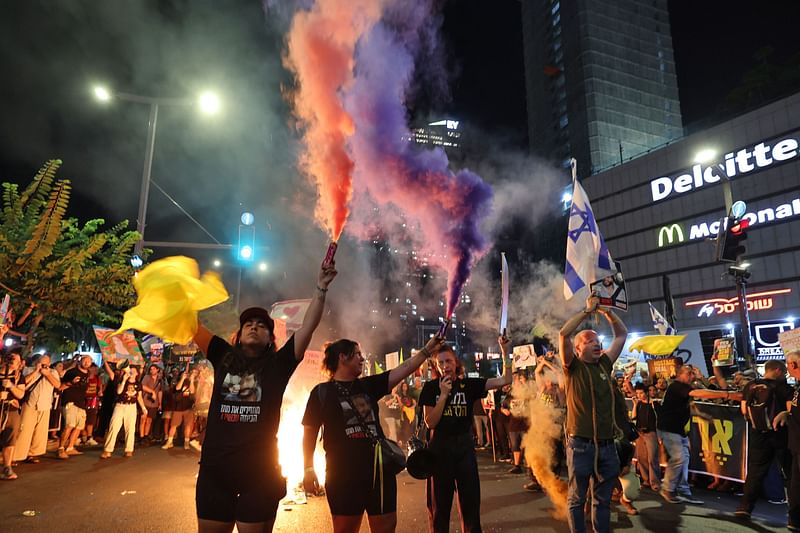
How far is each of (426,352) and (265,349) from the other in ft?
4.38

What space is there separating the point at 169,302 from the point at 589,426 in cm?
365

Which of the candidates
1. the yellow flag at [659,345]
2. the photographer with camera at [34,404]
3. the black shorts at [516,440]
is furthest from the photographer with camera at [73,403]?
the yellow flag at [659,345]

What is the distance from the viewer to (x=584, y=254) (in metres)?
6.50

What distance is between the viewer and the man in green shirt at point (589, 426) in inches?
174

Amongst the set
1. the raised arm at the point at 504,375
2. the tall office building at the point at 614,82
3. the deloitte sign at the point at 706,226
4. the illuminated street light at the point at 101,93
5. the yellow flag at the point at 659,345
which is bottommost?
the raised arm at the point at 504,375

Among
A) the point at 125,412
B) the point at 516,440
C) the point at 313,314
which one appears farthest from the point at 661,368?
the point at 125,412

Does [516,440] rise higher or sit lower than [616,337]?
lower

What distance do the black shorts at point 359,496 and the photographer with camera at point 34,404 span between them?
8696mm

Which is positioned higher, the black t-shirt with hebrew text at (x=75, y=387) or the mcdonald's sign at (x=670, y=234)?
the mcdonald's sign at (x=670, y=234)

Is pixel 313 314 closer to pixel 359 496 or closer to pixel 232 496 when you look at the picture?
pixel 232 496

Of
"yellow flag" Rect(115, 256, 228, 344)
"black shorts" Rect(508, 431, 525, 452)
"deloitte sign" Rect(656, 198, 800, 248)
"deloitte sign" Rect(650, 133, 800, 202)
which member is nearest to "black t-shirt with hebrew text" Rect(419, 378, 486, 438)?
"yellow flag" Rect(115, 256, 228, 344)

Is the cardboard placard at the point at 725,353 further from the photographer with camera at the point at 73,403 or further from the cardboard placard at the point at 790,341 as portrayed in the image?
the photographer with camera at the point at 73,403

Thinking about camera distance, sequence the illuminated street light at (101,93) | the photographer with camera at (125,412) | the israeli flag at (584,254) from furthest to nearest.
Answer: the illuminated street light at (101,93) → the photographer with camera at (125,412) → the israeli flag at (584,254)

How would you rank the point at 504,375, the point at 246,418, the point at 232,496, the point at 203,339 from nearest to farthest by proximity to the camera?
the point at 232,496
the point at 246,418
the point at 203,339
the point at 504,375
